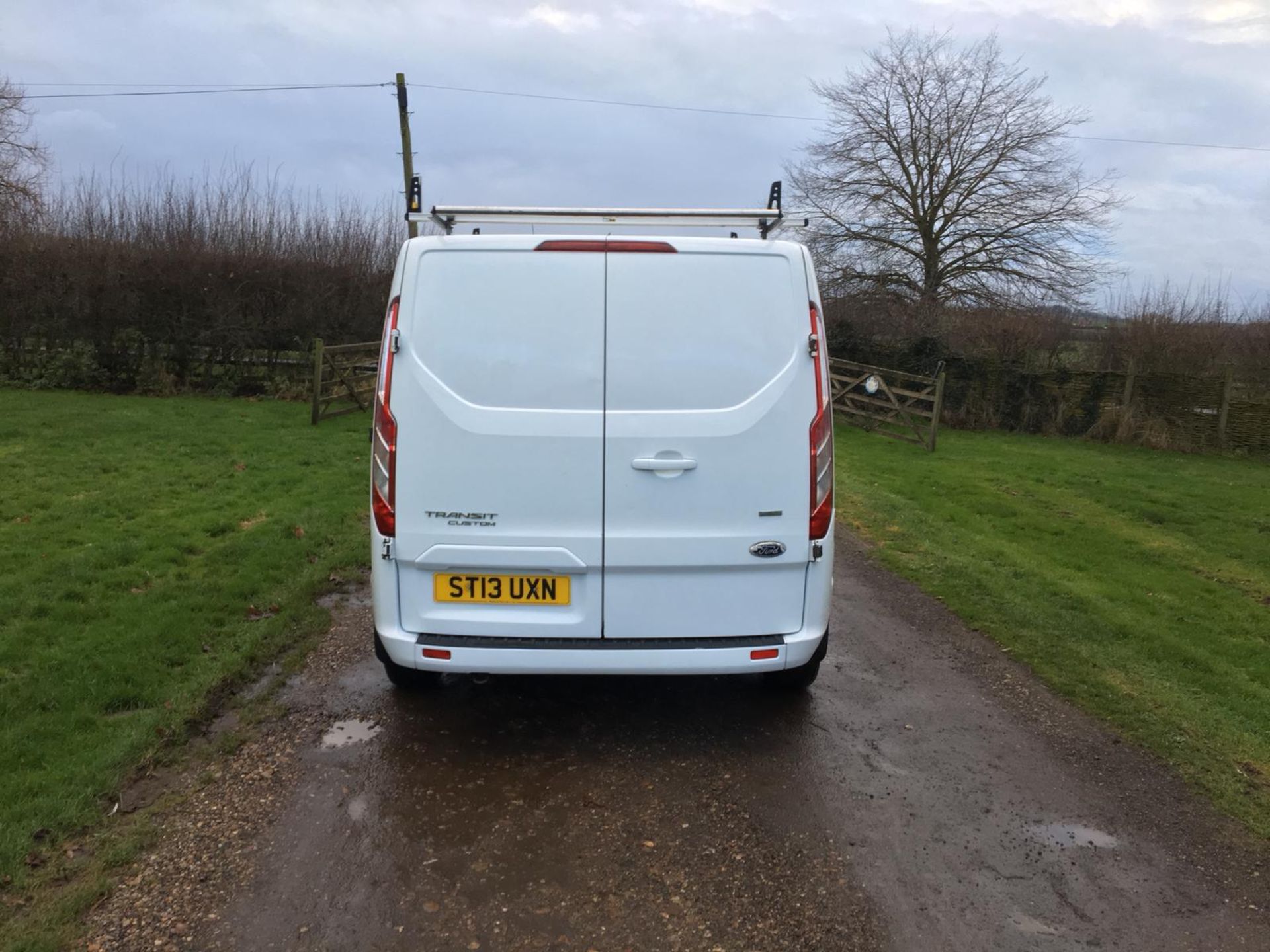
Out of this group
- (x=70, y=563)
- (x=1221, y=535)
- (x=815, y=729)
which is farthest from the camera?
(x=1221, y=535)

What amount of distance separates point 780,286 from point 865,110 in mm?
27766

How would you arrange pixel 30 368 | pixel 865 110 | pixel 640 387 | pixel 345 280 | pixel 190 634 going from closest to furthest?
pixel 640 387, pixel 190 634, pixel 30 368, pixel 345 280, pixel 865 110

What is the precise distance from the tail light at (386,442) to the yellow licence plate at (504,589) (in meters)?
0.33

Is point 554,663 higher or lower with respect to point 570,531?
lower

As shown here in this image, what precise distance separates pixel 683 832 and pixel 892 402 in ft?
51.9

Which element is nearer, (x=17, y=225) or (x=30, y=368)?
(x=30, y=368)

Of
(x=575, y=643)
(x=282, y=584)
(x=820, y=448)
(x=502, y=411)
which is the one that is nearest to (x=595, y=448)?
(x=502, y=411)

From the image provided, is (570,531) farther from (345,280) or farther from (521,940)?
(345,280)

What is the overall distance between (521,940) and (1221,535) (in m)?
9.96

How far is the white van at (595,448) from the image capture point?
361 centimetres

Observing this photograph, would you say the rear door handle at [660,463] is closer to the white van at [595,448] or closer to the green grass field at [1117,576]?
the white van at [595,448]

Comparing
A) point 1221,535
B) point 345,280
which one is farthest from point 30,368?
point 1221,535

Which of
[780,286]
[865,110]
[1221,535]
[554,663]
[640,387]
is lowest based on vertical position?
[1221,535]

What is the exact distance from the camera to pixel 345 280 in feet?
64.5
